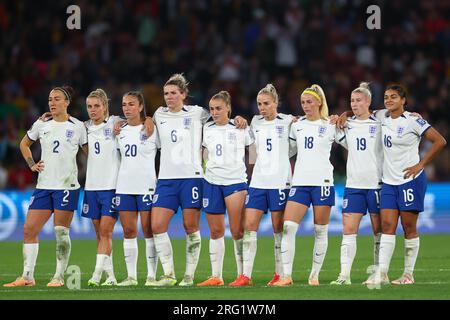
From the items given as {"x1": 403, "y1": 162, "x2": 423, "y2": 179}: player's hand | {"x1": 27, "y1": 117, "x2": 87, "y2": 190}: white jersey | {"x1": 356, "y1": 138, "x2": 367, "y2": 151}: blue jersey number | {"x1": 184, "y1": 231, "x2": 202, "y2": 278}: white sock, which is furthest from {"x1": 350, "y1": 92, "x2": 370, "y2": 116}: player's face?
{"x1": 27, "y1": 117, "x2": 87, "y2": 190}: white jersey

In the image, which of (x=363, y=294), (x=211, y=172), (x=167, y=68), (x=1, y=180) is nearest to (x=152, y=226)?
(x=211, y=172)

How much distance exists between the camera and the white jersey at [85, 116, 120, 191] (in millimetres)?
14242

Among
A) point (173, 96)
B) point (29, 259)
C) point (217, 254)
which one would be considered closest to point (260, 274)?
point (217, 254)

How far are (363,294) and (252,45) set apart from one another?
1558 centimetres

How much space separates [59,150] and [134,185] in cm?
112

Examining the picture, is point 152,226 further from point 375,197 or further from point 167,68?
point 167,68

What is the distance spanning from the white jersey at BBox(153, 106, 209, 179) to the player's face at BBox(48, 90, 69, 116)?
46.9 inches

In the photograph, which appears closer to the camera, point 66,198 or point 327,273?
point 66,198

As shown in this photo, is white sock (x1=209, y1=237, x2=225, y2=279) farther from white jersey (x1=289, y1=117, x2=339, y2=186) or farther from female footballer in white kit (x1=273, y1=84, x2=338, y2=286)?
white jersey (x1=289, y1=117, x2=339, y2=186)

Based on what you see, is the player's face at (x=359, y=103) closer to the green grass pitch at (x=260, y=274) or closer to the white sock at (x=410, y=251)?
the white sock at (x=410, y=251)

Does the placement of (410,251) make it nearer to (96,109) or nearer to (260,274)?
(260,274)

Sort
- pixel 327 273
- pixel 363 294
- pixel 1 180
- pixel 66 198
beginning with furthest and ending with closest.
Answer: pixel 1 180 → pixel 327 273 → pixel 66 198 → pixel 363 294

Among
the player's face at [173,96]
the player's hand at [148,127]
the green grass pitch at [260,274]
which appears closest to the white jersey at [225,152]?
the player's face at [173,96]

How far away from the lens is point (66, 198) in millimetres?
14352
